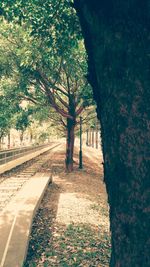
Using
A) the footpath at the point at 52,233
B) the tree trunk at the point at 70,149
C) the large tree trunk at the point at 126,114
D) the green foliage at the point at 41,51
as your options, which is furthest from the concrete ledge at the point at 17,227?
the tree trunk at the point at 70,149

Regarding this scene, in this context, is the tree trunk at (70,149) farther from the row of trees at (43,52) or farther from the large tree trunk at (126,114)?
the large tree trunk at (126,114)

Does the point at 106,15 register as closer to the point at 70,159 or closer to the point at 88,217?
the point at 88,217

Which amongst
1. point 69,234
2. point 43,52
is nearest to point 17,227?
point 69,234

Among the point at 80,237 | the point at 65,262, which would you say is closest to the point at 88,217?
the point at 80,237

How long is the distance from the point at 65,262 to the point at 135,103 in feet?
15.4

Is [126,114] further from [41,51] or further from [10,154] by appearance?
[10,154]

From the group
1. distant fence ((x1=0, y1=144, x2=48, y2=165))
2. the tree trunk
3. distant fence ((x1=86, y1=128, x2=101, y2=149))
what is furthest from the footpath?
distant fence ((x1=86, y1=128, x2=101, y2=149))

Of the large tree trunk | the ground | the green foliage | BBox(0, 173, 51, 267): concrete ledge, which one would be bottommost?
the ground

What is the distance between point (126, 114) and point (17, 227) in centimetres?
526

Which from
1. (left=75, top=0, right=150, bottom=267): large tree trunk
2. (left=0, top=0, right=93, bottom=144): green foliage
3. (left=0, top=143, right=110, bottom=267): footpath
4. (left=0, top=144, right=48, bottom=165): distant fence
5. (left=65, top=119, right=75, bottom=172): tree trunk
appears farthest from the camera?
(left=65, top=119, right=75, bottom=172): tree trunk

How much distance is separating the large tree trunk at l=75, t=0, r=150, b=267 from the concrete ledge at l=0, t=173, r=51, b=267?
3.14 meters

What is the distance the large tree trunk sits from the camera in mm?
2676

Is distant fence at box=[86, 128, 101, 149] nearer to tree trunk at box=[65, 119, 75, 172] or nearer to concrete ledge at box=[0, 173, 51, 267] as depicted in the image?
tree trunk at box=[65, 119, 75, 172]

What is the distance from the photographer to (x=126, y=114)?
2779 millimetres
